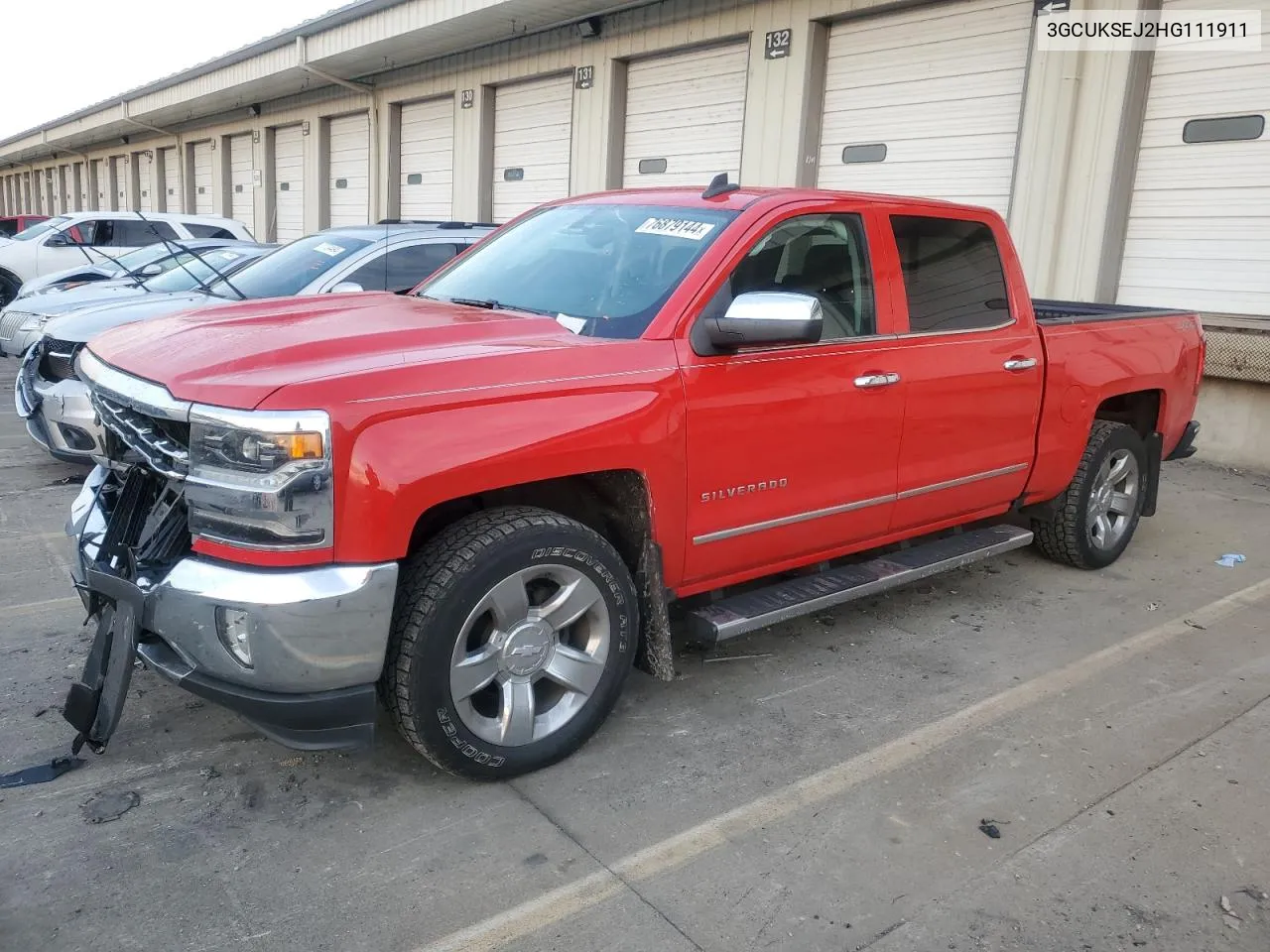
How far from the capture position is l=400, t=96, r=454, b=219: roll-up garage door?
17.5m

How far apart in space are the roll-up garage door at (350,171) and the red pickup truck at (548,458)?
16.5 metres

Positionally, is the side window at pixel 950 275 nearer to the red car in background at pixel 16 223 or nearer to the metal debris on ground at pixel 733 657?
the metal debris on ground at pixel 733 657

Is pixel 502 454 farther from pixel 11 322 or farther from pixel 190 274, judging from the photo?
pixel 11 322

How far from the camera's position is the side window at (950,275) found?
438 cm

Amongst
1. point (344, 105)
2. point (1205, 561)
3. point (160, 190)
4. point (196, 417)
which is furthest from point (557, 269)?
point (160, 190)

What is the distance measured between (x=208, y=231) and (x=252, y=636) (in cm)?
1445

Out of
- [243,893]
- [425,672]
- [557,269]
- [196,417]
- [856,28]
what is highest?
[856,28]

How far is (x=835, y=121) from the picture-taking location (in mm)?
11453

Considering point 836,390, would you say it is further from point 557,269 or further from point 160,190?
point 160,190

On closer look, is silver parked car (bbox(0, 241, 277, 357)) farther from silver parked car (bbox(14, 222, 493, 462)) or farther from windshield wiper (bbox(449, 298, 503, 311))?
windshield wiper (bbox(449, 298, 503, 311))

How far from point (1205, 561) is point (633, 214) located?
→ 4.24 m

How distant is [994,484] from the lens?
192 inches

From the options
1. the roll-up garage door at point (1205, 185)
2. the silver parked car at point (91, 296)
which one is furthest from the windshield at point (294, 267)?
the roll-up garage door at point (1205, 185)

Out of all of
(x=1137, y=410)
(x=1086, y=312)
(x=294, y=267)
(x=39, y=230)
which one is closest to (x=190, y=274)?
(x=294, y=267)
